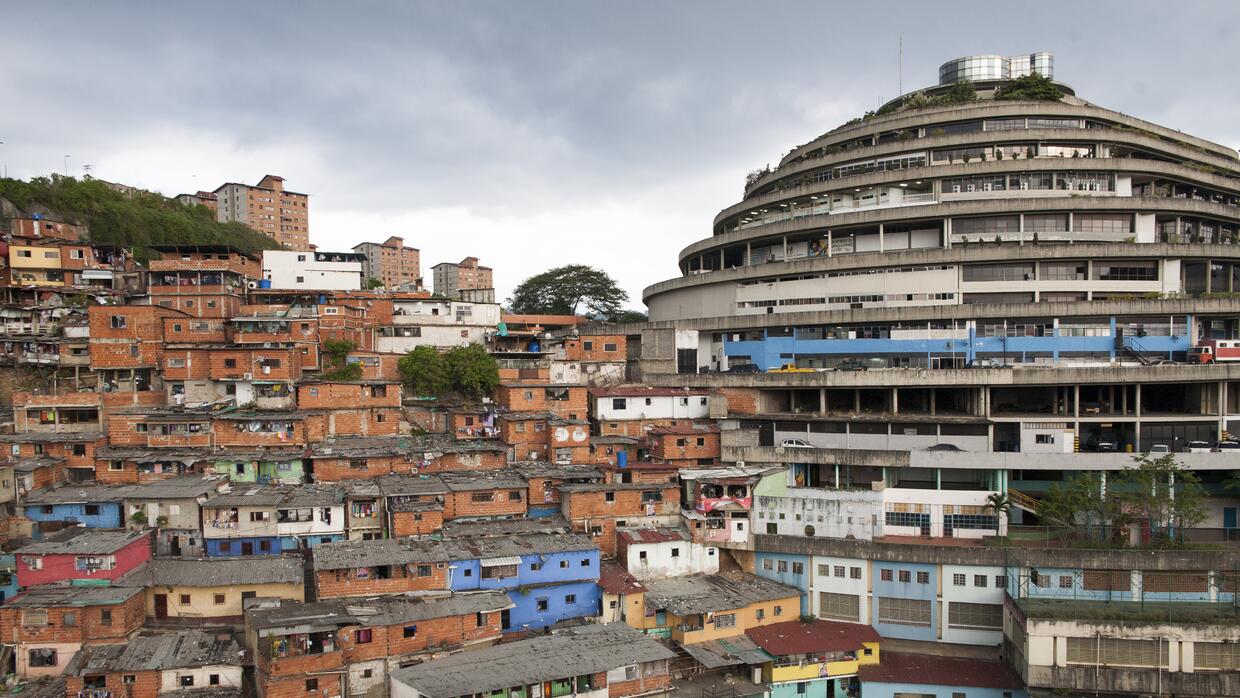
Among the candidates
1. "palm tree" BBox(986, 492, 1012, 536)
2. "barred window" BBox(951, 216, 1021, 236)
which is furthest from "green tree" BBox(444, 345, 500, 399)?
"barred window" BBox(951, 216, 1021, 236)

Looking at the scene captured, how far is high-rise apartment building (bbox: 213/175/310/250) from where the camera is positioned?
102 metres

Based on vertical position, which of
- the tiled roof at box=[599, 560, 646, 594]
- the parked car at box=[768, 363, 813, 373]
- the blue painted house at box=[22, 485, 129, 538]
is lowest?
the tiled roof at box=[599, 560, 646, 594]

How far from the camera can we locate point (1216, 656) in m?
26.8

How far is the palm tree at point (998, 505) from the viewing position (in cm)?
3434

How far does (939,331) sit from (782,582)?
57.9ft

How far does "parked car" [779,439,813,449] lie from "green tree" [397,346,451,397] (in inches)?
815

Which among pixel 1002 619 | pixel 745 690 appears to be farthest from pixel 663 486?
pixel 1002 619

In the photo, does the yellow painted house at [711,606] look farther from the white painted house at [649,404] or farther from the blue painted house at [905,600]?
the white painted house at [649,404]

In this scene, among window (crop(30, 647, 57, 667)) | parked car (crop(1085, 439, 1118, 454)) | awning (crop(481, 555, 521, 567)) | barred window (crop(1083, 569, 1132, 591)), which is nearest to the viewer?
window (crop(30, 647, 57, 667))

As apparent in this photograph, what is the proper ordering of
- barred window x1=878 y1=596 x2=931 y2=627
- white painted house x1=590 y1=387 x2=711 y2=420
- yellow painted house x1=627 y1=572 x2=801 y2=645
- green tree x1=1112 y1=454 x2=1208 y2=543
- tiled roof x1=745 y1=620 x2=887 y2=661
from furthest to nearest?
white painted house x1=590 y1=387 x2=711 y2=420 < barred window x1=878 y1=596 x2=931 y2=627 < green tree x1=1112 y1=454 x2=1208 y2=543 < yellow painted house x1=627 y1=572 x2=801 y2=645 < tiled roof x1=745 y1=620 x2=887 y2=661

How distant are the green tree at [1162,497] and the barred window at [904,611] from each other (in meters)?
9.92

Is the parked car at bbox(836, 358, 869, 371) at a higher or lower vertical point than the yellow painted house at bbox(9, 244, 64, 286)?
lower

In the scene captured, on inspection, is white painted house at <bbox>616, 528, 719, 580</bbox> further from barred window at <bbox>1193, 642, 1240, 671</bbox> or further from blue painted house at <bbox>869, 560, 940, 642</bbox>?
barred window at <bbox>1193, 642, 1240, 671</bbox>

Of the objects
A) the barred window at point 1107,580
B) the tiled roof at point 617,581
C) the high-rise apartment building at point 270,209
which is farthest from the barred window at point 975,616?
the high-rise apartment building at point 270,209
